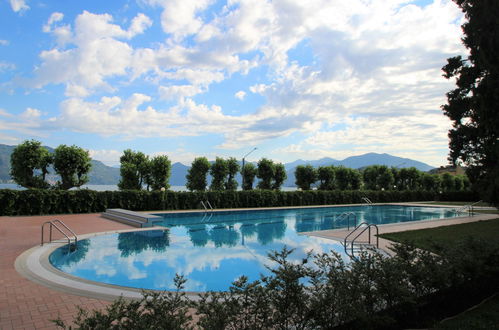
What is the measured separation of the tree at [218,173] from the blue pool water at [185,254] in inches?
486

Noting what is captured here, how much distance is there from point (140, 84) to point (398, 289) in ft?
51.7

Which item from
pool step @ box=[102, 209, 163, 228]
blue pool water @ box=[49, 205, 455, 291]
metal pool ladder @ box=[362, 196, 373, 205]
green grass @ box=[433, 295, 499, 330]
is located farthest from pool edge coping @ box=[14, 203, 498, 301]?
metal pool ladder @ box=[362, 196, 373, 205]

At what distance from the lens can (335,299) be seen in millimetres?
3672

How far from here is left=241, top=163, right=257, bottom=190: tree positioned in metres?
31.0

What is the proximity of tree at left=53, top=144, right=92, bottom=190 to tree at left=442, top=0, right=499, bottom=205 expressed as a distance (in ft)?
67.3

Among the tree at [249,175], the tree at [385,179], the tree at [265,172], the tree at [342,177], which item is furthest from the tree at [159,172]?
the tree at [385,179]

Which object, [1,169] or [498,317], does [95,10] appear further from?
[1,169]

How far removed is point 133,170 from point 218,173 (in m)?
7.48

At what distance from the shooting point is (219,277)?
8234 millimetres

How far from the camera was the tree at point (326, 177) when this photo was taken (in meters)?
36.2

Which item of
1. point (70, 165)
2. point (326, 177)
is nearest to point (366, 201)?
point (326, 177)

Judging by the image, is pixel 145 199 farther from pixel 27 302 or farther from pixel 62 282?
pixel 27 302

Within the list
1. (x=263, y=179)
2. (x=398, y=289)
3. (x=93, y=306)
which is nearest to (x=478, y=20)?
(x=398, y=289)

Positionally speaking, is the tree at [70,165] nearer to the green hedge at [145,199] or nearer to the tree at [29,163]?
the tree at [29,163]
